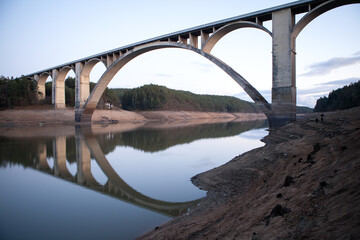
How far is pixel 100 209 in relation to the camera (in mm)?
6254

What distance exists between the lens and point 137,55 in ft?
90.8

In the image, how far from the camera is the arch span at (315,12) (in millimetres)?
14977

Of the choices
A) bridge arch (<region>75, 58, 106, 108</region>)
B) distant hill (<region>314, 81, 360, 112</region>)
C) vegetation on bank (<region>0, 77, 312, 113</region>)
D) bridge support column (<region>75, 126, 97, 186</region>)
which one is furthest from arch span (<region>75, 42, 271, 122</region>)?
distant hill (<region>314, 81, 360, 112</region>)

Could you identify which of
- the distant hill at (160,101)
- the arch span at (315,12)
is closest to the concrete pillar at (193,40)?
the arch span at (315,12)

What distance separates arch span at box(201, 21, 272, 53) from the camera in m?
17.8

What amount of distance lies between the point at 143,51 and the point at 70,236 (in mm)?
23567

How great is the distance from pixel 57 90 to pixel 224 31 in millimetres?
31488

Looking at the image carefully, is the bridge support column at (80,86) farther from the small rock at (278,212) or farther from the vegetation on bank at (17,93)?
the small rock at (278,212)

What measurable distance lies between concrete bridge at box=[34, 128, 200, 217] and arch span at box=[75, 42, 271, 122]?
10.7 meters

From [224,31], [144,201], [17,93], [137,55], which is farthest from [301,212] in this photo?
[17,93]

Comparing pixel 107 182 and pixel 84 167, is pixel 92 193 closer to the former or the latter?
pixel 107 182

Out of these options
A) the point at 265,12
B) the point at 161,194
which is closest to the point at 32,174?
the point at 161,194

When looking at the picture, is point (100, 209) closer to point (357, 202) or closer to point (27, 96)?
point (357, 202)

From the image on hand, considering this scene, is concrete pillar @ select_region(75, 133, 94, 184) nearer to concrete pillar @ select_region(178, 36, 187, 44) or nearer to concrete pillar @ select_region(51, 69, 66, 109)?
concrete pillar @ select_region(178, 36, 187, 44)
